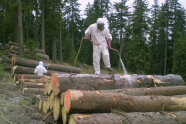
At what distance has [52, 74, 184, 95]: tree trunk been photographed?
4539 millimetres

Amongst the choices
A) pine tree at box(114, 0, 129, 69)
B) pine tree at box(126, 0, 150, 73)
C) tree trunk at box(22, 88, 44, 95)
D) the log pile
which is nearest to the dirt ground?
the log pile

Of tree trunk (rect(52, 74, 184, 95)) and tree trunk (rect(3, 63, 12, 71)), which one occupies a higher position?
tree trunk (rect(52, 74, 184, 95))

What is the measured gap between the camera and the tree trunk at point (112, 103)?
11.8 feet

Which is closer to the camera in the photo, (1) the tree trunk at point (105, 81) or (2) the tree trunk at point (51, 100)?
(1) the tree trunk at point (105, 81)

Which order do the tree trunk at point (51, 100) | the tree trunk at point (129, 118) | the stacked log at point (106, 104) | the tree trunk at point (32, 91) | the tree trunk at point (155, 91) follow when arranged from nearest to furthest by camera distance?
the tree trunk at point (129, 118), the stacked log at point (106, 104), the tree trunk at point (51, 100), the tree trunk at point (155, 91), the tree trunk at point (32, 91)

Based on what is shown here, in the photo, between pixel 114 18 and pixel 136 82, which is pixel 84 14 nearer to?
pixel 114 18

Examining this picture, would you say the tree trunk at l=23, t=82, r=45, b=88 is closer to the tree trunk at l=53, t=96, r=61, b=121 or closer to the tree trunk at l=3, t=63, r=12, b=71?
the tree trunk at l=53, t=96, r=61, b=121

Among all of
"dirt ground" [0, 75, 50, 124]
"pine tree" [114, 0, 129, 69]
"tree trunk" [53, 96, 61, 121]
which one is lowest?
"dirt ground" [0, 75, 50, 124]

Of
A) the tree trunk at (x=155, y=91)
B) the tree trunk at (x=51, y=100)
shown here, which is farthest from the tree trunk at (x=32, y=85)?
the tree trunk at (x=155, y=91)

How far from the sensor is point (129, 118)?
358 centimetres

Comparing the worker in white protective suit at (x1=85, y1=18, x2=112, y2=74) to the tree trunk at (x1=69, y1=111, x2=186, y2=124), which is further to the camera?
the worker in white protective suit at (x1=85, y1=18, x2=112, y2=74)

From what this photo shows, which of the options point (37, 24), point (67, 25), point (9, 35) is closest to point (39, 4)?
point (37, 24)

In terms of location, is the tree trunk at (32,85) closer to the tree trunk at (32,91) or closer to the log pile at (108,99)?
the tree trunk at (32,91)

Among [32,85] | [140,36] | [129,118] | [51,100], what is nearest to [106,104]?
[129,118]
